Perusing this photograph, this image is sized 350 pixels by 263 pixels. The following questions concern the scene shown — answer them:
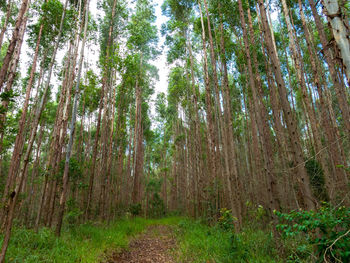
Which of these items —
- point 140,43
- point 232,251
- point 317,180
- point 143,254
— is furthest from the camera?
point 140,43

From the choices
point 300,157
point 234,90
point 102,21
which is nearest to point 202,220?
point 300,157

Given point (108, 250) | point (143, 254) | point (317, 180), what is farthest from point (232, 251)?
point (317, 180)

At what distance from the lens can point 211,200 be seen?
8812mm

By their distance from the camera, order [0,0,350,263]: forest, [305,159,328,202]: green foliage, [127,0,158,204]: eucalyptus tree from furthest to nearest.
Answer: [127,0,158,204]: eucalyptus tree
[305,159,328,202]: green foliage
[0,0,350,263]: forest

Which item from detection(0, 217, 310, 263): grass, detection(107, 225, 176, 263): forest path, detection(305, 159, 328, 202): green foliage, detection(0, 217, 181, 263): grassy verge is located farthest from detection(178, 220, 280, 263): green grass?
detection(305, 159, 328, 202): green foliage

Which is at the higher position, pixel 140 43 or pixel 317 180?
pixel 140 43

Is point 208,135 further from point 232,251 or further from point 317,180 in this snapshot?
point 232,251

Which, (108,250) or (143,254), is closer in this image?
(108,250)

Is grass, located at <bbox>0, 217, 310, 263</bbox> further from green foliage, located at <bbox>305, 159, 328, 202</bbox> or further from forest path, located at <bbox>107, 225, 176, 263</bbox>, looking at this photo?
green foliage, located at <bbox>305, 159, 328, 202</bbox>

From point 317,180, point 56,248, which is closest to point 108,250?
point 56,248

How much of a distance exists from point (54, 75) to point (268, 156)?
14.2 m

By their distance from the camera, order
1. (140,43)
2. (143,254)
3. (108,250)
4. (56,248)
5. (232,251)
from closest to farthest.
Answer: (232,251) < (56,248) < (108,250) < (143,254) < (140,43)

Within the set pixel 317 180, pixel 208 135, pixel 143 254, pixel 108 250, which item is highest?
pixel 208 135

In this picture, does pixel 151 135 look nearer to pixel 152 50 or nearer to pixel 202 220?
pixel 152 50
